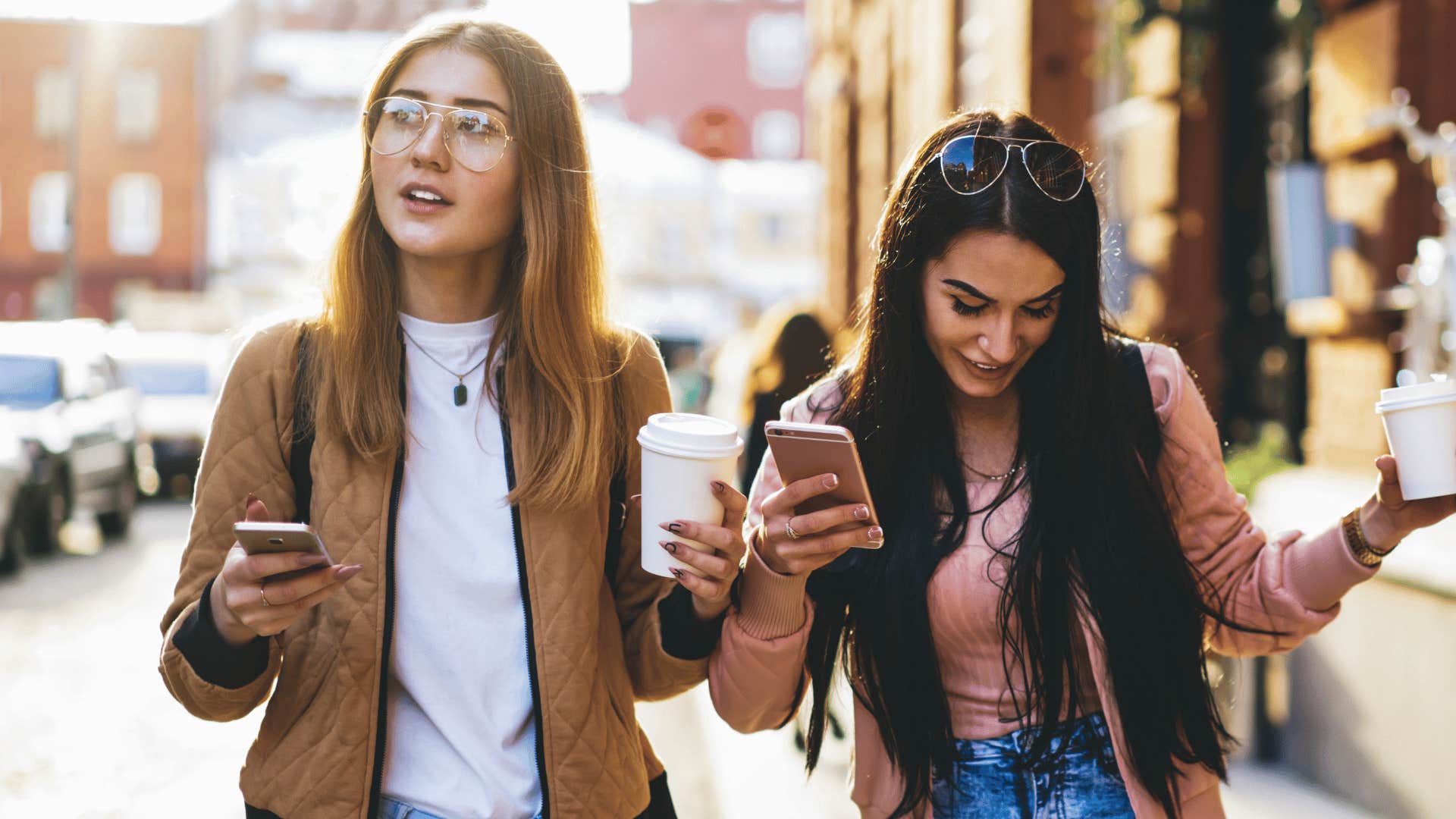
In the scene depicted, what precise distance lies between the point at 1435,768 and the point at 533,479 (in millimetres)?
3391

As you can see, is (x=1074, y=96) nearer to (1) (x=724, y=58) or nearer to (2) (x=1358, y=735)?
(2) (x=1358, y=735)

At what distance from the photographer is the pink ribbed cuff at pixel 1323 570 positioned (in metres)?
2.27

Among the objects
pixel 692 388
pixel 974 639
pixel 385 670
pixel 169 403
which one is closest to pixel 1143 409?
pixel 974 639

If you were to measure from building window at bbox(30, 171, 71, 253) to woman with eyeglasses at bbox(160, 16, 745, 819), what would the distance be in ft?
140

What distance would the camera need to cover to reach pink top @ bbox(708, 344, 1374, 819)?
2.20 m

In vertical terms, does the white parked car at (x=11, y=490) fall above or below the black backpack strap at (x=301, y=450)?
below

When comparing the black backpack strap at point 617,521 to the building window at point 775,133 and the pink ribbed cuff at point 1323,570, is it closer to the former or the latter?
the pink ribbed cuff at point 1323,570

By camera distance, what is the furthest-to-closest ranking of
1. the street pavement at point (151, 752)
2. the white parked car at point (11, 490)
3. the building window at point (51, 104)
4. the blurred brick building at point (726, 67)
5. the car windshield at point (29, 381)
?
the blurred brick building at point (726, 67) < the building window at point (51, 104) < the car windshield at point (29, 381) < the white parked car at point (11, 490) < the street pavement at point (151, 752)

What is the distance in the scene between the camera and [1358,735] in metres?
4.75

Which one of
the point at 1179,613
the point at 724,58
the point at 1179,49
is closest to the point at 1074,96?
the point at 1179,49

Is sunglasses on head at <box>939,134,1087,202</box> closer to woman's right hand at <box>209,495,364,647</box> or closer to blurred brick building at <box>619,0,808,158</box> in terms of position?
woman's right hand at <box>209,495,364,647</box>

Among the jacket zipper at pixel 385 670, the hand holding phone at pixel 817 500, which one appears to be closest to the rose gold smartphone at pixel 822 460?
the hand holding phone at pixel 817 500

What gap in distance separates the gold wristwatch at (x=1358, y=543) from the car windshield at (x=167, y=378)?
17105 mm

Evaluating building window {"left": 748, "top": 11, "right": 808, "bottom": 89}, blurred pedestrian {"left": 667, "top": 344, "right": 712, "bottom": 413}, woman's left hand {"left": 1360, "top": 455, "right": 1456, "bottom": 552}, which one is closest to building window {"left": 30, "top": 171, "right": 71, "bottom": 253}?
building window {"left": 748, "top": 11, "right": 808, "bottom": 89}
